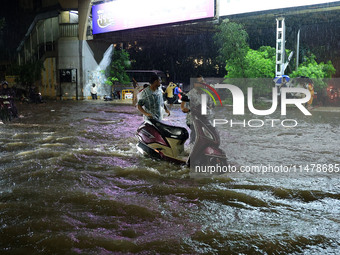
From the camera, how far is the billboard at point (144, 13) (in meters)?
22.0

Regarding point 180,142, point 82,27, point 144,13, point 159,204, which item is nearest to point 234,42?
point 144,13

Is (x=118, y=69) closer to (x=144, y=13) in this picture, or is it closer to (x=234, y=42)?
(x=144, y=13)

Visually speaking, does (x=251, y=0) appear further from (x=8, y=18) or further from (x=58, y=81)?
(x=8, y=18)

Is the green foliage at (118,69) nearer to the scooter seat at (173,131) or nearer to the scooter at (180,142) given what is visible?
the scooter at (180,142)

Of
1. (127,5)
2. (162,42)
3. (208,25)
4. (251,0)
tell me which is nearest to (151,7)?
(127,5)

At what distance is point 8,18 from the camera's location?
3850cm

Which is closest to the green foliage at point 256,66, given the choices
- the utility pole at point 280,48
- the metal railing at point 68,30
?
the utility pole at point 280,48

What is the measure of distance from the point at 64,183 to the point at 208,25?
19863 mm

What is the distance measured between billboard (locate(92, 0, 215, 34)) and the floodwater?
15.8 m

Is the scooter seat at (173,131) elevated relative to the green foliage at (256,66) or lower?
lower

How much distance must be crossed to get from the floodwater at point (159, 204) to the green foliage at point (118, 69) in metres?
24.7

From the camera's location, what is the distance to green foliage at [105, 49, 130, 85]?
32.5 metres

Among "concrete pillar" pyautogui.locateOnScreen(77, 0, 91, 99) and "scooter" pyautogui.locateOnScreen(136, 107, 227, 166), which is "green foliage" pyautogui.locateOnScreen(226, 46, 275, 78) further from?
"scooter" pyautogui.locateOnScreen(136, 107, 227, 166)

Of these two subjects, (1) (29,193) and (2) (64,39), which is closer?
(1) (29,193)
